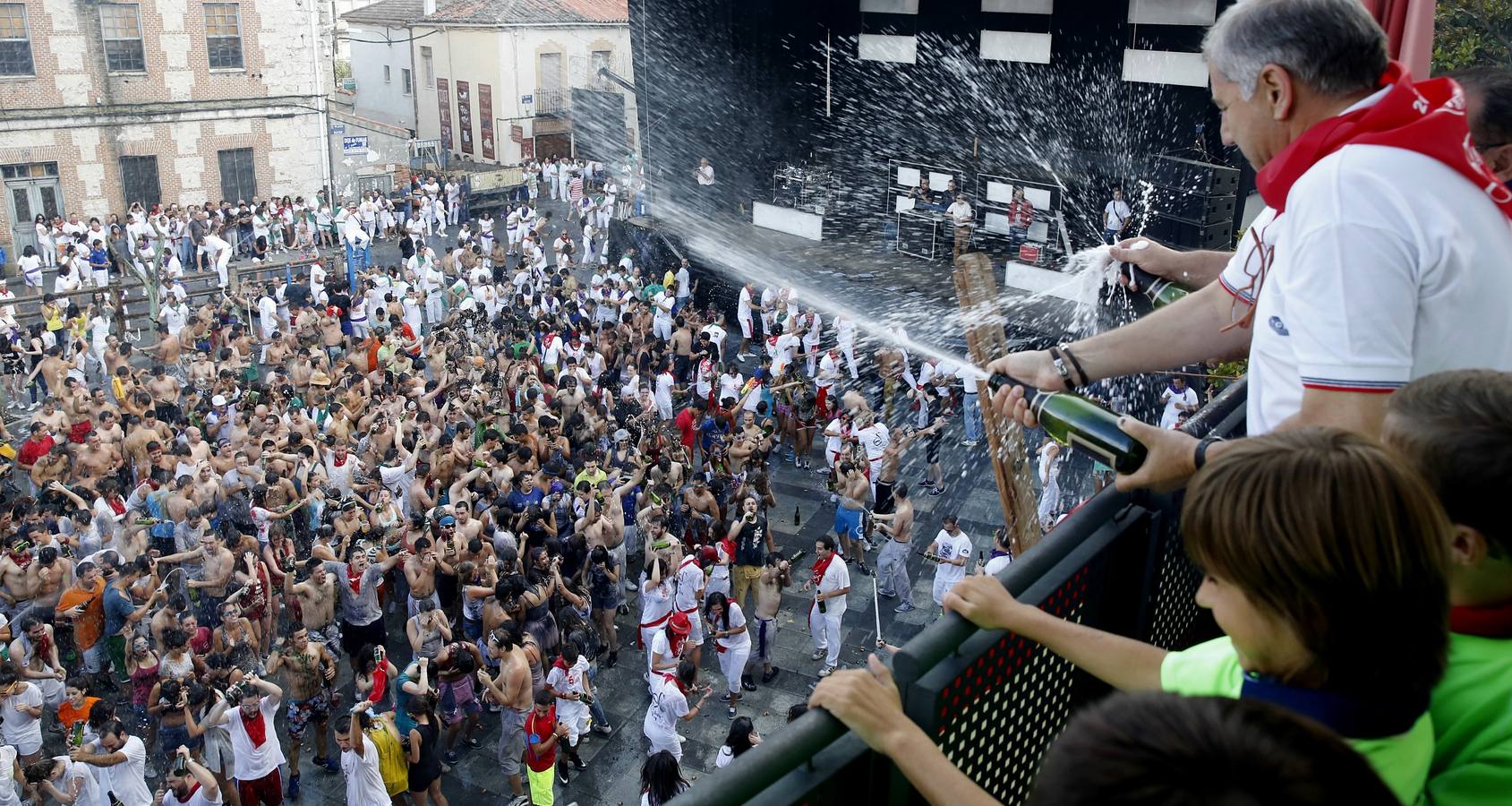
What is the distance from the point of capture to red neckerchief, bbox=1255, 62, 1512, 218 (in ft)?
5.64

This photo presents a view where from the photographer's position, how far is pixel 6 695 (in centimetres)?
762

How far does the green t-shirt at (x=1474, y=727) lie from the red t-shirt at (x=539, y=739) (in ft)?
21.2

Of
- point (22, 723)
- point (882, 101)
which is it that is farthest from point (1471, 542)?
point (882, 101)

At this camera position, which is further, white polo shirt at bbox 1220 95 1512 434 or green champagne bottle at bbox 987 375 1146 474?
green champagne bottle at bbox 987 375 1146 474

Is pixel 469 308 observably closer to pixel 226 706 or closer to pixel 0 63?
pixel 226 706

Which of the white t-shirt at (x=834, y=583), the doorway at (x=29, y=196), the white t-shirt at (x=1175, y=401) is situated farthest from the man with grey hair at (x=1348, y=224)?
the doorway at (x=29, y=196)

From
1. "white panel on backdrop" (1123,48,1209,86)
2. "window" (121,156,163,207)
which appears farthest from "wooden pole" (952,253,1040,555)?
"window" (121,156,163,207)

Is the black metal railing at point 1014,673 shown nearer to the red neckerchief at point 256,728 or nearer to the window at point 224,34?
the red neckerchief at point 256,728

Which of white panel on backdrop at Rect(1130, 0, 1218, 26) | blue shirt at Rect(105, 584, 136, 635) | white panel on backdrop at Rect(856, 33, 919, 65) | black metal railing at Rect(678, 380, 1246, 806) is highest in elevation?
white panel on backdrop at Rect(1130, 0, 1218, 26)

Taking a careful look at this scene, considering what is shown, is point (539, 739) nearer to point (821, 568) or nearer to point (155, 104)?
point (821, 568)

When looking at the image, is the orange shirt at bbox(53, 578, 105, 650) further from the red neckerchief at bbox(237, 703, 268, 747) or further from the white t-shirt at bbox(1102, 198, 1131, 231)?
the white t-shirt at bbox(1102, 198, 1131, 231)

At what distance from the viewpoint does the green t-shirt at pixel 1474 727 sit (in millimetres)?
1427

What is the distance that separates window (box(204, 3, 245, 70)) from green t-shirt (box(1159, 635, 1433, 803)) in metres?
28.6

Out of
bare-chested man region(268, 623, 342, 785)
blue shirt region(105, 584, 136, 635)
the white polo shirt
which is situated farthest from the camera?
blue shirt region(105, 584, 136, 635)
